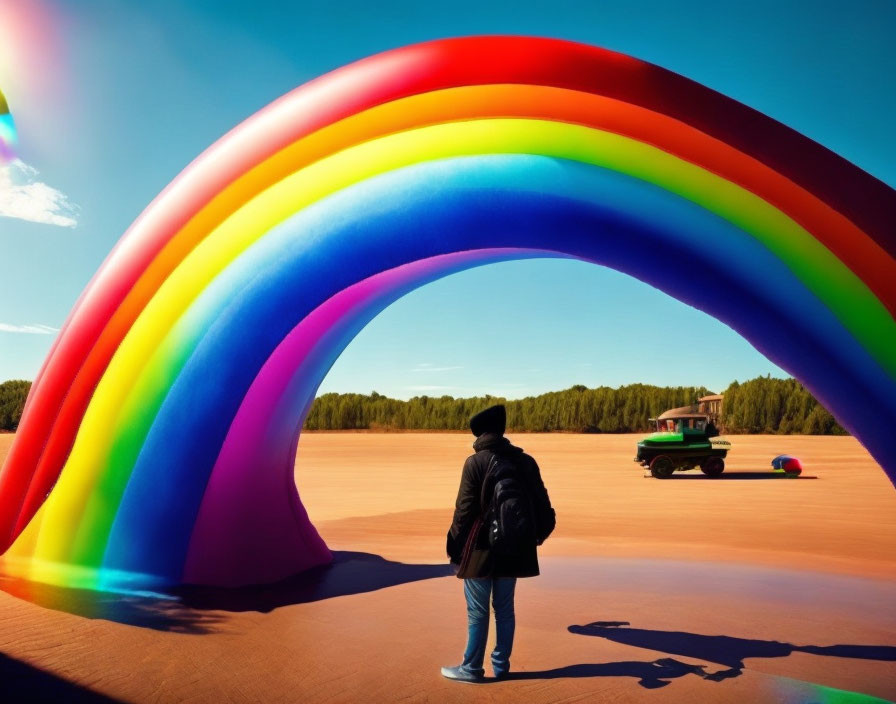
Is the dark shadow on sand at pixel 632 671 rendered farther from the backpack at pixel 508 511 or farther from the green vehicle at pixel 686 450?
the green vehicle at pixel 686 450

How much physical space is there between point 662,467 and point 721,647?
15.3 m

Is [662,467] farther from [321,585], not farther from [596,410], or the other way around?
[596,410]

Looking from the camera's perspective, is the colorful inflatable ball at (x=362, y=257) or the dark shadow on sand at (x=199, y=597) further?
the dark shadow on sand at (x=199, y=597)

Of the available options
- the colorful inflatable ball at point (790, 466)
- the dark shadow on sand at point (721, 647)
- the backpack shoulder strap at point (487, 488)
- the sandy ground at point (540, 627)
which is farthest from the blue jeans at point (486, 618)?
the colorful inflatable ball at point (790, 466)

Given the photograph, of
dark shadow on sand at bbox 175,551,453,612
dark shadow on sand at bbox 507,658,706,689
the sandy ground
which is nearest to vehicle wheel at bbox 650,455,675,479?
the sandy ground

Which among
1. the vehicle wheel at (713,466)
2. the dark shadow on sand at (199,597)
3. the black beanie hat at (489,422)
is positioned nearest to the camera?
the black beanie hat at (489,422)

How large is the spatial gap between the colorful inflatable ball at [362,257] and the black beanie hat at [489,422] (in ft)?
5.04

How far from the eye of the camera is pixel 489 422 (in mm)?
4191

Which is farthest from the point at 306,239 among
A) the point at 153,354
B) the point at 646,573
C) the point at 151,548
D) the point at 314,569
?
the point at 646,573

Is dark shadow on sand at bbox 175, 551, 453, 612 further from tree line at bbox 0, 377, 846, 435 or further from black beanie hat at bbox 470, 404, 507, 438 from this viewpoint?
tree line at bbox 0, 377, 846, 435

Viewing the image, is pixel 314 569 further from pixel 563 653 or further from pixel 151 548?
pixel 563 653

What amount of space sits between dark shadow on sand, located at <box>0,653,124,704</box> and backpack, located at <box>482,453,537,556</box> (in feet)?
7.48

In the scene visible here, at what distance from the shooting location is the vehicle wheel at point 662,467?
→ 19.4 m

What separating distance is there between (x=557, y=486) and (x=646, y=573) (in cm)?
980
